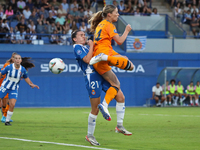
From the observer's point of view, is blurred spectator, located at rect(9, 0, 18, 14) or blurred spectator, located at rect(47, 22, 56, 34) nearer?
blurred spectator, located at rect(47, 22, 56, 34)

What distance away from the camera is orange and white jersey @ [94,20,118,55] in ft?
22.3

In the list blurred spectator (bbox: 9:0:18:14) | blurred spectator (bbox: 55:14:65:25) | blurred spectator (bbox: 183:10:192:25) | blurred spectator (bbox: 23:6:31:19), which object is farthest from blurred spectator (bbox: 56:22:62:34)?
blurred spectator (bbox: 183:10:192:25)

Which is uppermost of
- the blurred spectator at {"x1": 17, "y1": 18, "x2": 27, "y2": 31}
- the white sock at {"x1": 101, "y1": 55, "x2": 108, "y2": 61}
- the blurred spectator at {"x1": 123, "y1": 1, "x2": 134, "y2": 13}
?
the white sock at {"x1": 101, "y1": 55, "x2": 108, "y2": 61}

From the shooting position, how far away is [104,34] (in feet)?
22.4

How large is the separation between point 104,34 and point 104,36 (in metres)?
0.04

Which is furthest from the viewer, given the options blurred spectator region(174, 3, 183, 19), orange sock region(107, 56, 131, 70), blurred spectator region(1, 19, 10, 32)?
blurred spectator region(174, 3, 183, 19)

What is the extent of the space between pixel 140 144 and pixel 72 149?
134 centimetres

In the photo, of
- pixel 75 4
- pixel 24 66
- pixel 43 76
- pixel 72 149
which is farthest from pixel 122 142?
pixel 75 4

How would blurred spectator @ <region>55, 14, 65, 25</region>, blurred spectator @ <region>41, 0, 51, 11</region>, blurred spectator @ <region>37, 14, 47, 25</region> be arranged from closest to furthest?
blurred spectator @ <region>37, 14, 47, 25</region> → blurred spectator @ <region>55, 14, 65, 25</region> → blurred spectator @ <region>41, 0, 51, 11</region>

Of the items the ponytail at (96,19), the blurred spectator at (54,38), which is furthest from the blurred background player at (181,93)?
the ponytail at (96,19)

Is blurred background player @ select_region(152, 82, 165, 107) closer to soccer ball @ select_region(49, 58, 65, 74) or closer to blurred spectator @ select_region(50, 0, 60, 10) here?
blurred spectator @ select_region(50, 0, 60, 10)

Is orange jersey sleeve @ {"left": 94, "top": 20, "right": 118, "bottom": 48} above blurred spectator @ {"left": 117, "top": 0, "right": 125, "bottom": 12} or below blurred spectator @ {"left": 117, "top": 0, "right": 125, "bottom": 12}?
above

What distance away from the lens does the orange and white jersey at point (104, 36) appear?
681 cm

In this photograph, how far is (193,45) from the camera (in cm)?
2570
